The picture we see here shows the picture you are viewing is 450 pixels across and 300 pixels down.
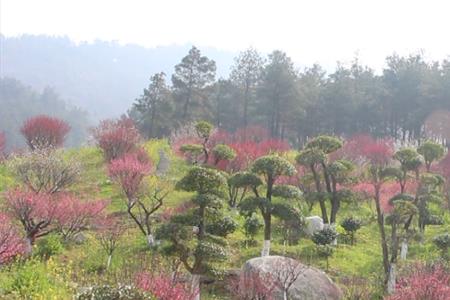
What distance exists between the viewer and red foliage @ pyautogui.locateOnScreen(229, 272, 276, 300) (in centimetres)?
1357

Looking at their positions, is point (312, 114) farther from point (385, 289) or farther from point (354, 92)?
point (385, 289)

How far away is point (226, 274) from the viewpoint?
16.9m

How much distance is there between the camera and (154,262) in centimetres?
1788

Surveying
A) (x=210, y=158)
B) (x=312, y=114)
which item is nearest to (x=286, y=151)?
(x=210, y=158)

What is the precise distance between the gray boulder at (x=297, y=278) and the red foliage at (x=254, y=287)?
0.67ft

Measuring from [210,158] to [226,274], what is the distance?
12101mm

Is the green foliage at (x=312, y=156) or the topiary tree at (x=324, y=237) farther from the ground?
the green foliage at (x=312, y=156)

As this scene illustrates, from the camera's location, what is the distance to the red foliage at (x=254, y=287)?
13570 mm

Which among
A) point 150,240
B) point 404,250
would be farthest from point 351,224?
point 150,240

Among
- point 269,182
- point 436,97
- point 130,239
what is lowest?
point 130,239

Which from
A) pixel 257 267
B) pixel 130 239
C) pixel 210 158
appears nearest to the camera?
pixel 257 267

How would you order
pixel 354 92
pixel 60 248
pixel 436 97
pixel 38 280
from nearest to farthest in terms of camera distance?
1. pixel 38 280
2. pixel 60 248
3. pixel 436 97
4. pixel 354 92

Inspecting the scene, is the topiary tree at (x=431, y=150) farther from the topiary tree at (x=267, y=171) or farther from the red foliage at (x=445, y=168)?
the topiary tree at (x=267, y=171)

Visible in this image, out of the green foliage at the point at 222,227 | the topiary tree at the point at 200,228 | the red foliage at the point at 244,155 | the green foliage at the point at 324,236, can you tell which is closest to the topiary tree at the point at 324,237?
the green foliage at the point at 324,236
